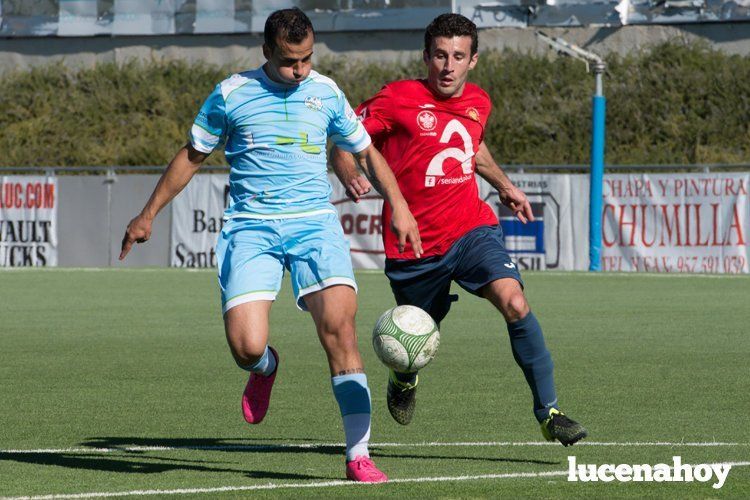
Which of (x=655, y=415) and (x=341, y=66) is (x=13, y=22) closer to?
(x=341, y=66)

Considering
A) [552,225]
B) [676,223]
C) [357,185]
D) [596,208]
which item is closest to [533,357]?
[357,185]

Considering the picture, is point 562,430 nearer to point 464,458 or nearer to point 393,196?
point 464,458

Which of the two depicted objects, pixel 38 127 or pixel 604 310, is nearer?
pixel 604 310

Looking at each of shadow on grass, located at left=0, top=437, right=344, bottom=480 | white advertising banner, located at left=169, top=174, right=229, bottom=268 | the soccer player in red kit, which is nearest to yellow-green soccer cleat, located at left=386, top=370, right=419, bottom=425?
the soccer player in red kit

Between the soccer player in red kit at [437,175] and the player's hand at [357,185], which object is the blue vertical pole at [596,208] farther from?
the player's hand at [357,185]

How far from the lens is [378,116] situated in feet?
28.8

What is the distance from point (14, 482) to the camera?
6789 mm

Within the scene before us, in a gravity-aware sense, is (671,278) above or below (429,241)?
below

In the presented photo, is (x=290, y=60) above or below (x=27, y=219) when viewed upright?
above

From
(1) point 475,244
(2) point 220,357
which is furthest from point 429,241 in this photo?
(2) point 220,357

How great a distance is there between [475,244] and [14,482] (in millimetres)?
2944

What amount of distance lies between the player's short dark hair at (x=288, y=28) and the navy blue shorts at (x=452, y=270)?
71.7 inches

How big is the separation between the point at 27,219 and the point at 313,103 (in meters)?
23.2

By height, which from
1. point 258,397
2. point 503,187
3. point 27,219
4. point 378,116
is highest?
point 378,116
